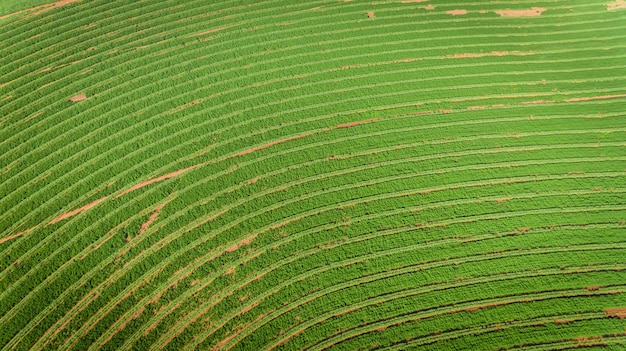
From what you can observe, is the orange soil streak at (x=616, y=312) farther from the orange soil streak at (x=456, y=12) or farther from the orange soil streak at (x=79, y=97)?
the orange soil streak at (x=79, y=97)

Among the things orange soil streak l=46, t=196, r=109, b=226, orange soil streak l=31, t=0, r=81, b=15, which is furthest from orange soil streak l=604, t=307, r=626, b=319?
orange soil streak l=31, t=0, r=81, b=15

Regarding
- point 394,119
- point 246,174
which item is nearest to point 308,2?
point 394,119

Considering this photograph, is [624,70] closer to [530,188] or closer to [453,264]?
[530,188]

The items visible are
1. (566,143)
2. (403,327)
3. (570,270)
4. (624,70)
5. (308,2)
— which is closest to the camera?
(403,327)

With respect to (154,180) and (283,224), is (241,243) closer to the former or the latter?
(283,224)

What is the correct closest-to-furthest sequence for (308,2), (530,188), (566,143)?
(530,188) < (566,143) < (308,2)

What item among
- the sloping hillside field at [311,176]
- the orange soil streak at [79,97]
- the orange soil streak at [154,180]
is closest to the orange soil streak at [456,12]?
the sloping hillside field at [311,176]

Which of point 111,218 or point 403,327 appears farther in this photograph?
point 111,218

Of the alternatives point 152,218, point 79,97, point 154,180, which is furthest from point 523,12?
point 79,97
